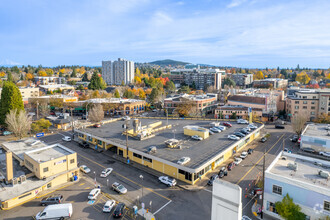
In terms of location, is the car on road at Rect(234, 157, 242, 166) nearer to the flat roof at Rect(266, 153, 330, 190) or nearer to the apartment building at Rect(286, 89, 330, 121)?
the flat roof at Rect(266, 153, 330, 190)

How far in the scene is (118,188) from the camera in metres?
23.5

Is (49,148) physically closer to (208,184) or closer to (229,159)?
(208,184)

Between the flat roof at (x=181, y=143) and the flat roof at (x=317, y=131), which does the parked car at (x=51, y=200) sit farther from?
the flat roof at (x=317, y=131)

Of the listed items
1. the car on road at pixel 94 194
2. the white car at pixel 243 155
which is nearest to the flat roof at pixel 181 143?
the white car at pixel 243 155

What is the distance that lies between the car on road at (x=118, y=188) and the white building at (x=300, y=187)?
13.6m

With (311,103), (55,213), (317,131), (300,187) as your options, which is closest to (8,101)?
(55,213)

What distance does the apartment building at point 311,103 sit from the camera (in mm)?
54562

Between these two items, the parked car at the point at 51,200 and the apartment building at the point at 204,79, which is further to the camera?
the apartment building at the point at 204,79

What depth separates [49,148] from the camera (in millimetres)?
29344

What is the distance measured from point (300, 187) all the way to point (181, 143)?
16507 mm

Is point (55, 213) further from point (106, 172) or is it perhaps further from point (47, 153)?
point (47, 153)

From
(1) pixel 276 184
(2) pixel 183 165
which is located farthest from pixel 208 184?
(1) pixel 276 184

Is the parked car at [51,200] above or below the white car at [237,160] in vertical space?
below

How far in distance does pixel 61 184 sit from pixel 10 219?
250 inches
